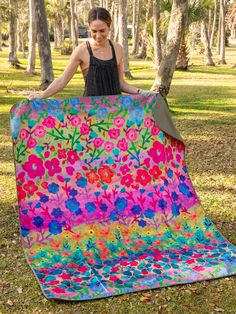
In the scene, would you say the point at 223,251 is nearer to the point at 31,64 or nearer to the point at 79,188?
the point at 79,188

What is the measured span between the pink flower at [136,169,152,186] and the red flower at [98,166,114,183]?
27cm

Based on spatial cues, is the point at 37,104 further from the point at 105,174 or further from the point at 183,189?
the point at 183,189

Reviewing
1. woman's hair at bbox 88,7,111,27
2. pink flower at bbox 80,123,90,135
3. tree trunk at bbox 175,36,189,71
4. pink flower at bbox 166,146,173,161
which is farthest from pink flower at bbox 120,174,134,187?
tree trunk at bbox 175,36,189,71

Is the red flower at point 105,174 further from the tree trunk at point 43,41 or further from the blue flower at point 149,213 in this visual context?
the tree trunk at point 43,41

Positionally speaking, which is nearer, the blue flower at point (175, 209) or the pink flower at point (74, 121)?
the pink flower at point (74, 121)

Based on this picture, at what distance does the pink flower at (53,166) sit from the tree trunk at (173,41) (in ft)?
22.5

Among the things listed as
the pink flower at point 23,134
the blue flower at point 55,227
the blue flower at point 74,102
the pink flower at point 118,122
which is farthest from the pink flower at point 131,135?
the blue flower at point 55,227

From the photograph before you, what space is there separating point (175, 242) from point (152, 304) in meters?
1.02

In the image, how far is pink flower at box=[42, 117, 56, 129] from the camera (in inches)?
190

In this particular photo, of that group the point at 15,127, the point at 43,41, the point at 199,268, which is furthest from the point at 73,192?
the point at 43,41

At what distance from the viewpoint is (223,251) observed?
467 cm

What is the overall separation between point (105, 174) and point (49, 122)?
0.72 meters

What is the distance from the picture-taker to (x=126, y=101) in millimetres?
5055

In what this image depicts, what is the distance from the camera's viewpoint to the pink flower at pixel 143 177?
16.5 feet
